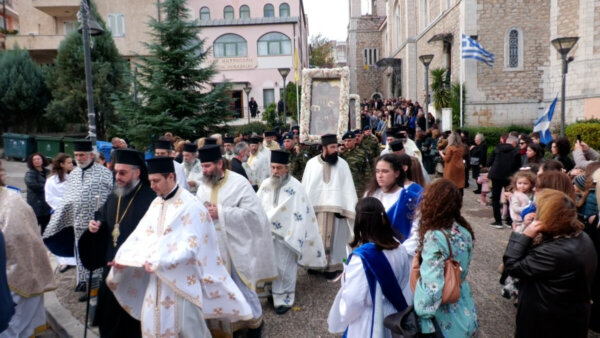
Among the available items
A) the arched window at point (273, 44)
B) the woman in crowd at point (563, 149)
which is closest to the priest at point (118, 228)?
the woman in crowd at point (563, 149)

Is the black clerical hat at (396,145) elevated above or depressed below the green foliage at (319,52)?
below

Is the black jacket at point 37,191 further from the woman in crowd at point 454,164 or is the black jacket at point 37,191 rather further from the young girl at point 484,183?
the young girl at point 484,183

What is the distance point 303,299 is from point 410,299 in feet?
9.79

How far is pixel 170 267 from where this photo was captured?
3.76m

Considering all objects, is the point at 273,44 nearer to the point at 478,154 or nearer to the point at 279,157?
the point at 478,154

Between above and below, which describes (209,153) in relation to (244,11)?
below

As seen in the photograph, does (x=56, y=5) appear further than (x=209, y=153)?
Yes

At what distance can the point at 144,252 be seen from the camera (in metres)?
3.83

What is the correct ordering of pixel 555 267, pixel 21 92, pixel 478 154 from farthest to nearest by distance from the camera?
pixel 21 92
pixel 478 154
pixel 555 267

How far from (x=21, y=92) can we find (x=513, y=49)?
85.4 feet

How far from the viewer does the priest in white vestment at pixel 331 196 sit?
6797 mm

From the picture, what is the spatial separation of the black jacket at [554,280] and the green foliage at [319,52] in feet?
183

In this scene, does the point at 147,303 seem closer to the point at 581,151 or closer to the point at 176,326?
the point at 176,326

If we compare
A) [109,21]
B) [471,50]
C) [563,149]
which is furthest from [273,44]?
[563,149]
